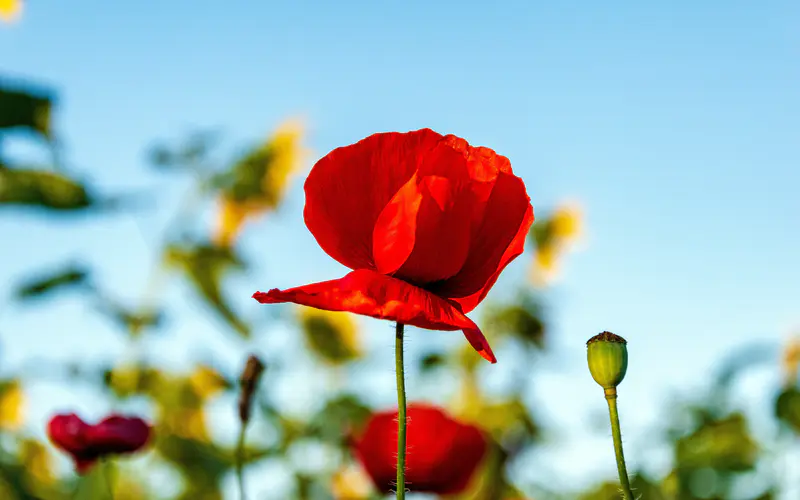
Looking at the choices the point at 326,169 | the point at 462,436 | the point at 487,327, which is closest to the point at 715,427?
the point at 462,436

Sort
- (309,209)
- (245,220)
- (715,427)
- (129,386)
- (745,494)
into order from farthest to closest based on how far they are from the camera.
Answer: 1. (245,220)
2. (129,386)
3. (715,427)
4. (745,494)
5. (309,209)

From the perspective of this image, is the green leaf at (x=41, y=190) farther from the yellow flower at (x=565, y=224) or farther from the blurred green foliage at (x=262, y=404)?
the yellow flower at (x=565, y=224)

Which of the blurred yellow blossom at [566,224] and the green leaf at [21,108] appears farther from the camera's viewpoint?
the blurred yellow blossom at [566,224]

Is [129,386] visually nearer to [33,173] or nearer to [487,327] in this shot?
[33,173]

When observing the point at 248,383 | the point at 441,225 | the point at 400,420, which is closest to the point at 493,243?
the point at 441,225

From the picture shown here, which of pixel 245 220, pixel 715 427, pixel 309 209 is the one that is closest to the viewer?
pixel 309 209

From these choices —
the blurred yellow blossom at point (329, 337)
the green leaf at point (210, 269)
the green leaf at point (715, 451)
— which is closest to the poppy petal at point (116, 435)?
the green leaf at point (210, 269)

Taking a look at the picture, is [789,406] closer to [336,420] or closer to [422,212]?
[336,420]
